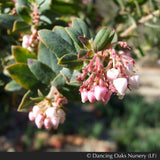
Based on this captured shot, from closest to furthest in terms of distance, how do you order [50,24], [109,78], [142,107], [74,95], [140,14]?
[109,78] < [74,95] < [50,24] < [140,14] < [142,107]

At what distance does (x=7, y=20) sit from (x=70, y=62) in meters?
0.32

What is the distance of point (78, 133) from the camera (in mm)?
4941

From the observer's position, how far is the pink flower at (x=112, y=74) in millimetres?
491

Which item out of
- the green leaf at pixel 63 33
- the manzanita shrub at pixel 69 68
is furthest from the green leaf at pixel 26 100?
the green leaf at pixel 63 33

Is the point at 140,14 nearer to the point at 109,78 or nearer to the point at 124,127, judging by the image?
the point at 109,78

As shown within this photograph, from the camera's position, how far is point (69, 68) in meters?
0.52

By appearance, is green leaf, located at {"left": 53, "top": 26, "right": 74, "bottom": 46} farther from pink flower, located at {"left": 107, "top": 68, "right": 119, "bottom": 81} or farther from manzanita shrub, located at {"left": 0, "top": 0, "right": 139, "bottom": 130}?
pink flower, located at {"left": 107, "top": 68, "right": 119, "bottom": 81}

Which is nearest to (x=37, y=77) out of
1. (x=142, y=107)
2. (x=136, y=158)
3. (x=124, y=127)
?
(x=136, y=158)

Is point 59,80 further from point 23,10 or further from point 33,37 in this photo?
point 23,10

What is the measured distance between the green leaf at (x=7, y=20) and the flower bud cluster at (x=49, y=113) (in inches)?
11.3

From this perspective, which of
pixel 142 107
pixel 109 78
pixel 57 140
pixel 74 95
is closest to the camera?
pixel 109 78

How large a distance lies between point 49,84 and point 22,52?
14cm

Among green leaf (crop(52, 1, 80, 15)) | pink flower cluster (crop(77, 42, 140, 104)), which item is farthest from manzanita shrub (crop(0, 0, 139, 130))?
green leaf (crop(52, 1, 80, 15))

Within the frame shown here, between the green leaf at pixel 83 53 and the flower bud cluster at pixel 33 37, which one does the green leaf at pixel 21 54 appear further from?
the green leaf at pixel 83 53
